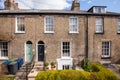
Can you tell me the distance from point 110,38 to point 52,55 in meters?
8.53

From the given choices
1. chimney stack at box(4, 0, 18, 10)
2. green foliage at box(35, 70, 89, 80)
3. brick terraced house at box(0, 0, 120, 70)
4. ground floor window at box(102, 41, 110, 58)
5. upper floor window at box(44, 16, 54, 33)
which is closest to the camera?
green foliage at box(35, 70, 89, 80)

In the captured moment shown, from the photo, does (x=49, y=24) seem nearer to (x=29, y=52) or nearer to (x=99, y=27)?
(x=29, y=52)

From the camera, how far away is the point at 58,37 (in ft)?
76.8

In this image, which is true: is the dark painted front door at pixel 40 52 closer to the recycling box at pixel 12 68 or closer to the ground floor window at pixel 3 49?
the ground floor window at pixel 3 49

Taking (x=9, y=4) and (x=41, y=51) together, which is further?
(x=9, y=4)

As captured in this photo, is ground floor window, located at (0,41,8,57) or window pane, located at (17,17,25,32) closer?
ground floor window, located at (0,41,8,57)

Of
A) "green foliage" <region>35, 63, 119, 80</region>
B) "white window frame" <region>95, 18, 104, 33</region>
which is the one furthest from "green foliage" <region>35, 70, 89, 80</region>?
"white window frame" <region>95, 18, 104, 33</region>

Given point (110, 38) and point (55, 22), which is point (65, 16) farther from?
point (110, 38)

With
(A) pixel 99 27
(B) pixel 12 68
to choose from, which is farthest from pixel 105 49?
(B) pixel 12 68

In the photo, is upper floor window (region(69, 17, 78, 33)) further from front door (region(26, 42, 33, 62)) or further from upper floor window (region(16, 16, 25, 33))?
upper floor window (region(16, 16, 25, 33))

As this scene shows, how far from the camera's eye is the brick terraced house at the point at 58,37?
917 inches

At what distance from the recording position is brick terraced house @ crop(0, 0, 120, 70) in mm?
23297

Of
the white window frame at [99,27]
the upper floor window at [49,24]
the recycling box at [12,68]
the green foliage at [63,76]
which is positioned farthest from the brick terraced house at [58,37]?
the green foliage at [63,76]

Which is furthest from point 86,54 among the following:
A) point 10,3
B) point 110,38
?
point 10,3
